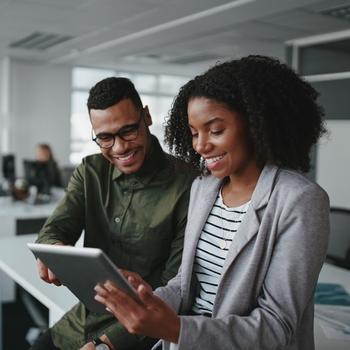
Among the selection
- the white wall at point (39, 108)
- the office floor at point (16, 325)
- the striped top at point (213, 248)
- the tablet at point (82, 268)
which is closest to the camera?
the tablet at point (82, 268)

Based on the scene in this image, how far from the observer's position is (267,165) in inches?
46.5

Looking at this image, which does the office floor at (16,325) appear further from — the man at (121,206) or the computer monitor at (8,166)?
the computer monitor at (8,166)

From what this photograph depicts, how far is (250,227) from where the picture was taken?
1.12 m

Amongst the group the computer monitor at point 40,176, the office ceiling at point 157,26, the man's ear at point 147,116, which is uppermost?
the office ceiling at point 157,26

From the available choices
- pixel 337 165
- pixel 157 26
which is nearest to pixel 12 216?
pixel 157 26

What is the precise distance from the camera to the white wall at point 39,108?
360 inches

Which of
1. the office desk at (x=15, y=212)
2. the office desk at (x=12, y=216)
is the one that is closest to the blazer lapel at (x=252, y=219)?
the office desk at (x=12, y=216)

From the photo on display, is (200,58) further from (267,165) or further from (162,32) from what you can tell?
(267,165)

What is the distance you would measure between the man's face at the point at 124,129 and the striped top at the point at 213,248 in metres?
0.35

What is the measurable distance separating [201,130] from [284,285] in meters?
0.40

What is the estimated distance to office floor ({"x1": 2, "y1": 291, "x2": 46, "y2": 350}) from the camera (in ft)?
10.7

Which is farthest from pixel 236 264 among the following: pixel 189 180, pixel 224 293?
pixel 189 180

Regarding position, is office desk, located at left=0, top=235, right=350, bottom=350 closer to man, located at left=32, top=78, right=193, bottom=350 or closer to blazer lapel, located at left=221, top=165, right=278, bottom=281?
man, located at left=32, top=78, right=193, bottom=350

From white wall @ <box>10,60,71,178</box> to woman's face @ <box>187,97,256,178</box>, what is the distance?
8.52m
